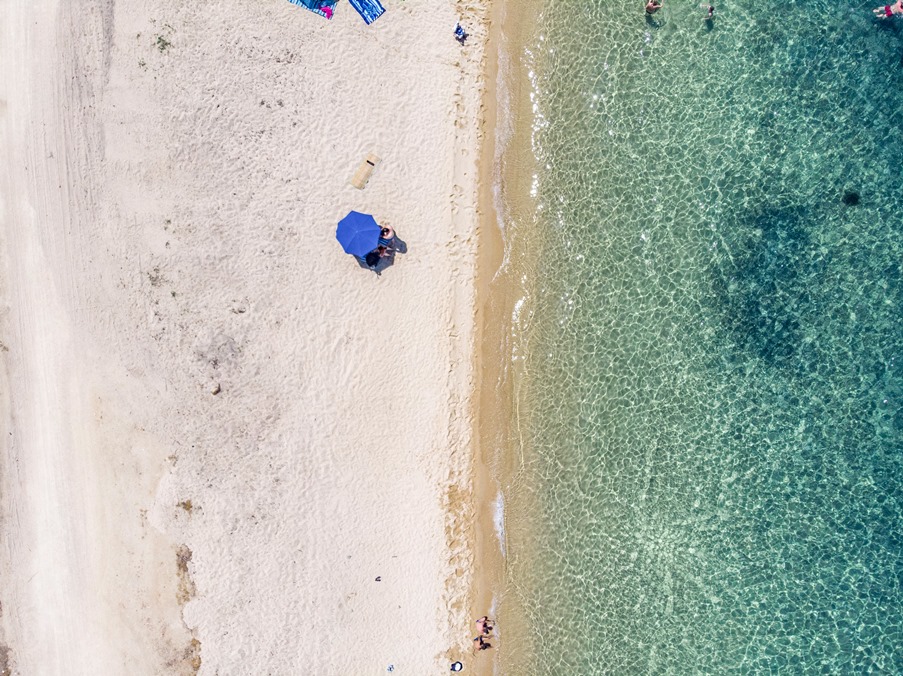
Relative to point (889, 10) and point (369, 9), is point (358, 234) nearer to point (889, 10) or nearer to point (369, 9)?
point (369, 9)

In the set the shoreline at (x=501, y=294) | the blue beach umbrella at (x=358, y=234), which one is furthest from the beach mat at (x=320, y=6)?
the blue beach umbrella at (x=358, y=234)

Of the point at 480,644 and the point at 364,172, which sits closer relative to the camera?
the point at 364,172

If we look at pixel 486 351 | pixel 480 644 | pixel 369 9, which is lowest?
pixel 480 644

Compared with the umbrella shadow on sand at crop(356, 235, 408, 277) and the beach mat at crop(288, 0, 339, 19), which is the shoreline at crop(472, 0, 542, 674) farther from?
the beach mat at crop(288, 0, 339, 19)

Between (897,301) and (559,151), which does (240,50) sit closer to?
(559,151)

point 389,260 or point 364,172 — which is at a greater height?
point 364,172

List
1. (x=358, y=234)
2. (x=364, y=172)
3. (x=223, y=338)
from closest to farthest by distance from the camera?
(x=358, y=234) < (x=223, y=338) < (x=364, y=172)

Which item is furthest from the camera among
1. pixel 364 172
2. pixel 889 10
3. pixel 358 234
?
pixel 364 172

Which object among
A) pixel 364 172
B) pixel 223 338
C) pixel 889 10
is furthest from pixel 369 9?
pixel 889 10
